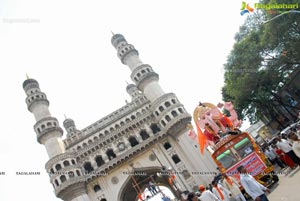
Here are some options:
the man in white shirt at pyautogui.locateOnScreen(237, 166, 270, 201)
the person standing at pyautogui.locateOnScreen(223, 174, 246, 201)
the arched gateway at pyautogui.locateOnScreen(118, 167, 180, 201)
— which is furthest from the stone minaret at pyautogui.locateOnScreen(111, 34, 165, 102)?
the man in white shirt at pyautogui.locateOnScreen(237, 166, 270, 201)

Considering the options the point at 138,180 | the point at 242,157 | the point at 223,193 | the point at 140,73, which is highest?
the point at 140,73

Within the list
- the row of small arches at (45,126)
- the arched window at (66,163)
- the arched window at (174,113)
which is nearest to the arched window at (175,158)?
the arched window at (174,113)

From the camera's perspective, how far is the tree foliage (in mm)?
27719

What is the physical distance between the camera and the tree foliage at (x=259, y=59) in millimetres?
27719

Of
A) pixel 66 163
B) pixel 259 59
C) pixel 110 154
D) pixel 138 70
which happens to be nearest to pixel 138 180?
pixel 110 154

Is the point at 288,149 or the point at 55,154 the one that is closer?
the point at 288,149

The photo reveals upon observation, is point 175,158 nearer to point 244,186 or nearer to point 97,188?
point 97,188

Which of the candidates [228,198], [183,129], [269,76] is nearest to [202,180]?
[183,129]

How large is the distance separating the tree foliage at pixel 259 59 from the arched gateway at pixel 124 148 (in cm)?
895

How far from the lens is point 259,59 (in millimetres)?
31344

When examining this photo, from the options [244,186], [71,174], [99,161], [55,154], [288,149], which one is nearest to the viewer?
[244,186]

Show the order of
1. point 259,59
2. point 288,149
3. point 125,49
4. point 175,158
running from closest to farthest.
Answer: point 288,149 < point 259,59 < point 175,158 < point 125,49

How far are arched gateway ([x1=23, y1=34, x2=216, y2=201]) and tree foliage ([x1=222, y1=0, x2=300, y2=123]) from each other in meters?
8.95

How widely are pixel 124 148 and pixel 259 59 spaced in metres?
20.9
